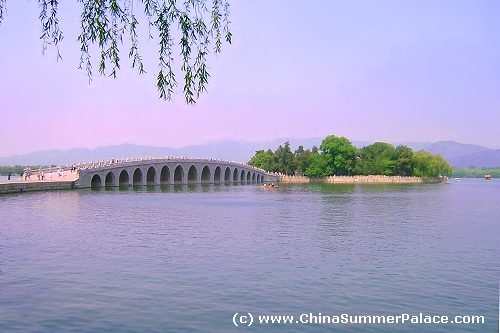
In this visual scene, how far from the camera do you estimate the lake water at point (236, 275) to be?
30.7 feet

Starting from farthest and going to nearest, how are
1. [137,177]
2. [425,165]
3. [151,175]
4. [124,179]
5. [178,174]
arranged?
[425,165], [178,174], [151,175], [137,177], [124,179]

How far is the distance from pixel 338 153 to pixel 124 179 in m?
47.0

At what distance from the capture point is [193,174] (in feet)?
279

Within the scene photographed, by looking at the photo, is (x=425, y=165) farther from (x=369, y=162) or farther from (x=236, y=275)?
(x=236, y=275)

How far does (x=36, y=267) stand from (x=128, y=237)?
5.49m

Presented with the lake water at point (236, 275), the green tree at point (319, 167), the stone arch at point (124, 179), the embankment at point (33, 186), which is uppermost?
the green tree at point (319, 167)

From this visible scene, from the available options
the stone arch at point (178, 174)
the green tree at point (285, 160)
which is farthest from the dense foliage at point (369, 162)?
the stone arch at point (178, 174)

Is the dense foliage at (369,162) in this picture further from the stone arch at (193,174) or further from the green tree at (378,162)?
the stone arch at (193,174)

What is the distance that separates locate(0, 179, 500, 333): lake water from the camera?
9.35m

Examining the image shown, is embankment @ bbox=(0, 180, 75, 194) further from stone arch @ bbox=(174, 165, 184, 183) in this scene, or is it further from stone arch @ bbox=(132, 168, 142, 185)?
stone arch @ bbox=(174, 165, 184, 183)

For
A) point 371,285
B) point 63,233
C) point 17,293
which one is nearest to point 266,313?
point 371,285

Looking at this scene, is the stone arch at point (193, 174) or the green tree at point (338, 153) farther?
the green tree at point (338, 153)

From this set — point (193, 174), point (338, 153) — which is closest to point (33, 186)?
point (193, 174)

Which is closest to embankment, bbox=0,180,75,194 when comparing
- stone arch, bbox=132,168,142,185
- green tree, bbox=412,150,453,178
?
stone arch, bbox=132,168,142,185
